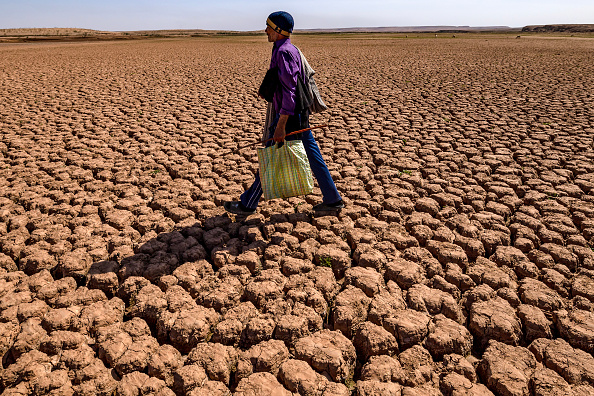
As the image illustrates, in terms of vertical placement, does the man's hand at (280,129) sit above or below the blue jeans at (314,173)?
above

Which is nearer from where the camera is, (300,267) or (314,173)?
(300,267)

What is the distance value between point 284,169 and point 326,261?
2.19 ft

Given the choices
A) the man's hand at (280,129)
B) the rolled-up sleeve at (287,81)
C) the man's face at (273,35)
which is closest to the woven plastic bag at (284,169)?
the man's hand at (280,129)

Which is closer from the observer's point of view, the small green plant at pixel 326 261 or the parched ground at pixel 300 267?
the parched ground at pixel 300 267

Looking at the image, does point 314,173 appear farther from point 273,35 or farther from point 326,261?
point 273,35

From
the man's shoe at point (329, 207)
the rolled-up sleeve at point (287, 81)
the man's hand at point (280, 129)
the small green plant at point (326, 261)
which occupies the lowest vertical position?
the small green plant at point (326, 261)

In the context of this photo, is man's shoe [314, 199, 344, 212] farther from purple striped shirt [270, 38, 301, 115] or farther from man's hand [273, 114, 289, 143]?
purple striped shirt [270, 38, 301, 115]

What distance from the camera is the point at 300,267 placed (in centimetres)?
241

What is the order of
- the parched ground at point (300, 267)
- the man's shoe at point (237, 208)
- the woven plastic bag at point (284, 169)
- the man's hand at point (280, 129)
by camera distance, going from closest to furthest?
1. the parched ground at point (300, 267)
2. the man's hand at point (280, 129)
3. the woven plastic bag at point (284, 169)
4. the man's shoe at point (237, 208)

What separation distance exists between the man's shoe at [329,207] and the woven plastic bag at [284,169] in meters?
0.43

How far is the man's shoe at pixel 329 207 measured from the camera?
10.1 feet

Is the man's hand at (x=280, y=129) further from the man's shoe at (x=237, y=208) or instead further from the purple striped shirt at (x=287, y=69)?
the man's shoe at (x=237, y=208)

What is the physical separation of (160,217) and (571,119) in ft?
19.6

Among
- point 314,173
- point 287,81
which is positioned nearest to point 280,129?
point 287,81
